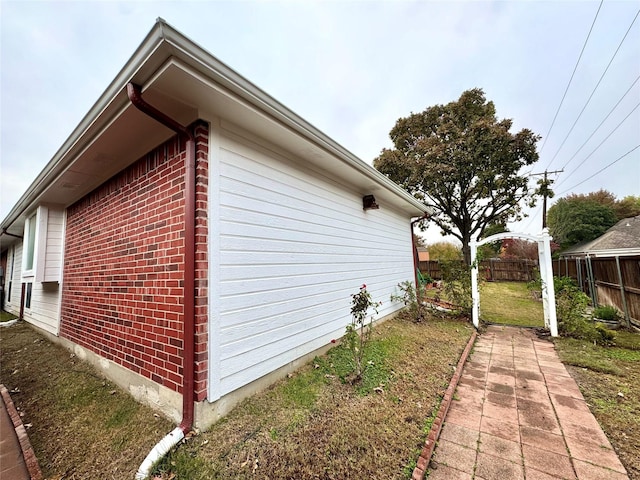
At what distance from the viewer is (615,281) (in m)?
6.16

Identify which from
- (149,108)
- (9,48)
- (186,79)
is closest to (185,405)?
(149,108)

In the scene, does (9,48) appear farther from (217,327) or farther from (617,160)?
(617,160)

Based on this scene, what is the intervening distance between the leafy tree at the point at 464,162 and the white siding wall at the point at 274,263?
9942 mm

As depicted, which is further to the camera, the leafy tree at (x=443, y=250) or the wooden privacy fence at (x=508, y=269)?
the leafy tree at (x=443, y=250)

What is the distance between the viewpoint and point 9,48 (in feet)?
12.5

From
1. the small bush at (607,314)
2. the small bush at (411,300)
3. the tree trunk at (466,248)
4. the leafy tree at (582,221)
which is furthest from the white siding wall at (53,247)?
the leafy tree at (582,221)

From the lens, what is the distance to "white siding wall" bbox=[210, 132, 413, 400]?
7.64 feet

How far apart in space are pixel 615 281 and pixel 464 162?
26.3ft

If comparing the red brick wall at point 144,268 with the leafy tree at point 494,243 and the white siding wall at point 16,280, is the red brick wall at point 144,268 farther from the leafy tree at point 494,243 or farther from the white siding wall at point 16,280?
the leafy tree at point 494,243

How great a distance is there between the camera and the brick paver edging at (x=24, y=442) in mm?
1769

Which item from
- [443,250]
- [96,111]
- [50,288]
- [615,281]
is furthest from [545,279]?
[443,250]

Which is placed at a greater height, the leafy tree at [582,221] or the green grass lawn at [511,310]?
the leafy tree at [582,221]

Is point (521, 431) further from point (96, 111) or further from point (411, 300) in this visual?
point (96, 111)

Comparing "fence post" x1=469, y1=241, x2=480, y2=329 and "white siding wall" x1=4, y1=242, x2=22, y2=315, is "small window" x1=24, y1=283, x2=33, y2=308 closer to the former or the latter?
"white siding wall" x1=4, y1=242, x2=22, y2=315
